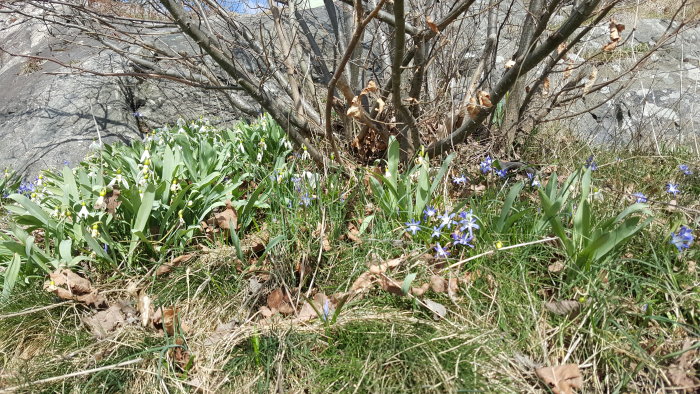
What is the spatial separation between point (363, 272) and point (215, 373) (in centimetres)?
70

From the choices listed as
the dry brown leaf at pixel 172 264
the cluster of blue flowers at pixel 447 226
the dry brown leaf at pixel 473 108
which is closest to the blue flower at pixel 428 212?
the cluster of blue flowers at pixel 447 226

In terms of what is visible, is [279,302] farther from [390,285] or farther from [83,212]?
[83,212]

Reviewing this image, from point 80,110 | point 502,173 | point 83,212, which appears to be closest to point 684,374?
point 502,173

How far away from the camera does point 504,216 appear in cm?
190

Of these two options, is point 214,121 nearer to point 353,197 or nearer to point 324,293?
point 353,197

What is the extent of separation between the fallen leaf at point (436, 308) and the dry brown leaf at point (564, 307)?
1.23 feet

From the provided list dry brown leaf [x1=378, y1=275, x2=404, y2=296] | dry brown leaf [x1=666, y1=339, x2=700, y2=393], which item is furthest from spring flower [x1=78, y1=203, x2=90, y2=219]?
dry brown leaf [x1=666, y1=339, x2=700, y2=393]

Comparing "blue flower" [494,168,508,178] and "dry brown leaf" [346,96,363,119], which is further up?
"dry brown leaf" [346,96,363,119]

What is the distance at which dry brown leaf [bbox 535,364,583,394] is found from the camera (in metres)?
1.42

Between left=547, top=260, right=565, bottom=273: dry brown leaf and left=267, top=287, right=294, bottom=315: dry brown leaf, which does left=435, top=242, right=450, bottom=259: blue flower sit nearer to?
left=547, top=260, right=565, bottom=273: dry brown leaf

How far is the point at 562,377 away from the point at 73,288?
197 cm

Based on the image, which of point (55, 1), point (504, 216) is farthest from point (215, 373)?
point (55, 1)

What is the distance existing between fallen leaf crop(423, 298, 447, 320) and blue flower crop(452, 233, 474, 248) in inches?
10.7

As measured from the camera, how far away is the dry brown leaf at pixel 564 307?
1624mm
